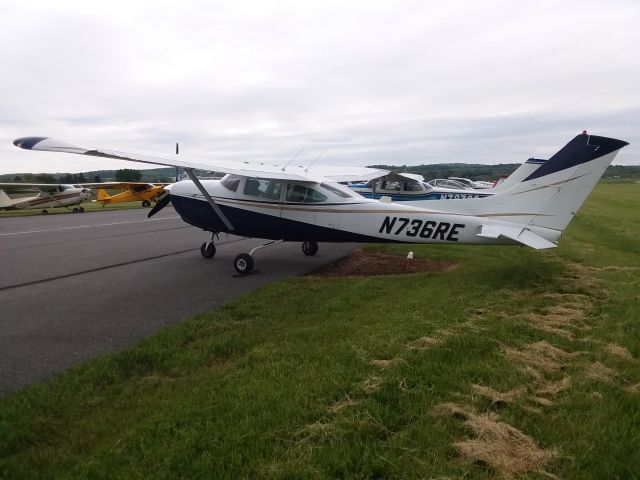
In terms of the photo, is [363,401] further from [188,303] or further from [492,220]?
[492,220]

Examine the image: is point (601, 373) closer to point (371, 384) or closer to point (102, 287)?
point (371, 384)

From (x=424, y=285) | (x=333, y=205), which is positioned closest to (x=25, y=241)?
(x=333, y=205)

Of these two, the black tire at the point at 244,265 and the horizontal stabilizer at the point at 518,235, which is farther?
the black tire at the point at 244,265

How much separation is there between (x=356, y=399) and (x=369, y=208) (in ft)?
18.2

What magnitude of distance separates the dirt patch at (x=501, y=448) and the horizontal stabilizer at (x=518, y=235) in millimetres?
4396

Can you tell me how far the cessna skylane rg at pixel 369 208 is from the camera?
6992 mm

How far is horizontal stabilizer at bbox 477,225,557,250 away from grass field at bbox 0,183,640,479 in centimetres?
103

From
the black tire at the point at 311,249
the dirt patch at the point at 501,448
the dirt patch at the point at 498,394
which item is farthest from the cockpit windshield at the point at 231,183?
the dirt patch at the point at 501,448

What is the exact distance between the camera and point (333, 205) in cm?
878

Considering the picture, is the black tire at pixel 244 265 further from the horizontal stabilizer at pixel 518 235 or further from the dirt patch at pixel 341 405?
the dirt patch at pixel 341 405

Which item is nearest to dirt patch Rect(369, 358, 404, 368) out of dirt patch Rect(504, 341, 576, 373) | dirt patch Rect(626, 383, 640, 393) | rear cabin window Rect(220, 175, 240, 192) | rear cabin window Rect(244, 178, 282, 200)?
dirt patch Rect(504, 341, 576, 373)

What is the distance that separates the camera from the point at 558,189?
7254mm

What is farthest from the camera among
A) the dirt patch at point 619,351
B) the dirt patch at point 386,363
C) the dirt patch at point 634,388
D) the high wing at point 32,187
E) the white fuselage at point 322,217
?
the high wing at point 32,187

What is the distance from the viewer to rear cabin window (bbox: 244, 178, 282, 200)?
9141 millimetres
